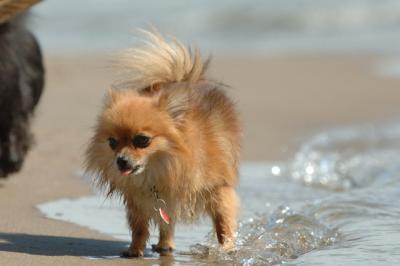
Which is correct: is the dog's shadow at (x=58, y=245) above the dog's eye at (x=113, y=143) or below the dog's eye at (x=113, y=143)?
below

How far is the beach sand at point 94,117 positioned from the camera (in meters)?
5.13

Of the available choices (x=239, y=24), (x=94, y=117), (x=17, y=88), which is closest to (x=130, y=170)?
(x=17, y=88)

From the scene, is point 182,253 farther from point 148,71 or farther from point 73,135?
point 73,135

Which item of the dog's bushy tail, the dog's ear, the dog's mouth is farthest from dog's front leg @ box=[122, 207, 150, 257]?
the dog's bushy tail

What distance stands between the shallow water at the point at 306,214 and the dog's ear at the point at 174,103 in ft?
2.26

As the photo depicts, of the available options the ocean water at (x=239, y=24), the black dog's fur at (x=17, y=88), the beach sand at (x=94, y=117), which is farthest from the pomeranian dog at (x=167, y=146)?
the ocean water at (x=239, y=24)

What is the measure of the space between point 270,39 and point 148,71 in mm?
12961

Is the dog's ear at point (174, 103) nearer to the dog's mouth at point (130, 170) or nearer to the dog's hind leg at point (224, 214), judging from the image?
the dog's mouth at point (130, 170)

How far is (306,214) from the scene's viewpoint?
18.4 feet

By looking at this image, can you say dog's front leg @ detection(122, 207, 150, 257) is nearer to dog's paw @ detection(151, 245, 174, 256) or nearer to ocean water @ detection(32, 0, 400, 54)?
dog's paw @ detection(151, 245, 174, 256)

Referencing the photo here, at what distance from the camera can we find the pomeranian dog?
448 cm

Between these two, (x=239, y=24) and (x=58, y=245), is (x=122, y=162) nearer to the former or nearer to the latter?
(x=58, y=245)

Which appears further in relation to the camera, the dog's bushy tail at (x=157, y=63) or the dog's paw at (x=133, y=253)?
the dog's bushy tail at (x=157, y=63)

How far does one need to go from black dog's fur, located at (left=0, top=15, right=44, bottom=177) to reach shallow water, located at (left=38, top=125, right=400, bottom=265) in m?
0.82
